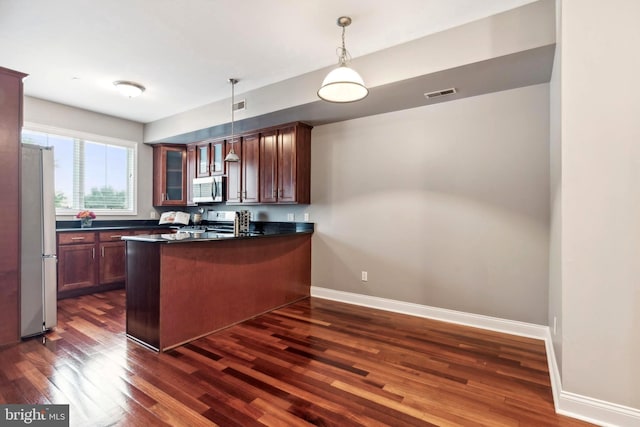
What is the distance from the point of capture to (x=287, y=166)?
4.38 metres

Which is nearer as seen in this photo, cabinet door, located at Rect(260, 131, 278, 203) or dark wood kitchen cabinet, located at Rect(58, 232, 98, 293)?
dark wood kitchen cabinet, located at Rect(58, 232, 98, 293)

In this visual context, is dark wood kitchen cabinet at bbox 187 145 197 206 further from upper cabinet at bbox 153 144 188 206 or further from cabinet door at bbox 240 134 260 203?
cabinet door at bbox 240 134 260 203

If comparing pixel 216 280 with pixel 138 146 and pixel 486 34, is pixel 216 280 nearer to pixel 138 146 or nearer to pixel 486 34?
pixel 486 34

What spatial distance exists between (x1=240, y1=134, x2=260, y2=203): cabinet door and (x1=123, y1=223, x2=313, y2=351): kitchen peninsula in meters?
1.16

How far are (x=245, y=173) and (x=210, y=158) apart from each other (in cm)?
95

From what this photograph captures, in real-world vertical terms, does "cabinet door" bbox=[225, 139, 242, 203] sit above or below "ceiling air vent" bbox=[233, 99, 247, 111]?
below

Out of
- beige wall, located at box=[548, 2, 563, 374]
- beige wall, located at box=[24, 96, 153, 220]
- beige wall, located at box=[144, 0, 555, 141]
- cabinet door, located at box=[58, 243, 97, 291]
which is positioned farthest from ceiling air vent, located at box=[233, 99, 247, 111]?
beige wall, located at box=[548, 2, 563, 374]

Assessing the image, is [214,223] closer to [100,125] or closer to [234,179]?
[234,179]

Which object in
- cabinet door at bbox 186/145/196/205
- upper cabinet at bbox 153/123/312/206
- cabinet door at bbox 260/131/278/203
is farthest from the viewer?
cabinet door at bbox 186/145/196/205

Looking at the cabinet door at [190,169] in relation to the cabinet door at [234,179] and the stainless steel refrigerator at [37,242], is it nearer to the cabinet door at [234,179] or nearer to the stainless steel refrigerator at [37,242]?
the cabinet door at [234,179]

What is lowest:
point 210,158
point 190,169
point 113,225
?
point 113,225

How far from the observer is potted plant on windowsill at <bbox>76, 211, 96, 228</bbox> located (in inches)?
185

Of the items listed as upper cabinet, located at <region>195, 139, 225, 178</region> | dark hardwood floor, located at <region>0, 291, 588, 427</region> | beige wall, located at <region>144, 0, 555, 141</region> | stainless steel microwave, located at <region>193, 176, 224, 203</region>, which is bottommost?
dark hardwood floor, located at <region>0, 291, 588, 427</region>

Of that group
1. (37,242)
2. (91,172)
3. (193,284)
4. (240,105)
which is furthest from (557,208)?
(91,172)
